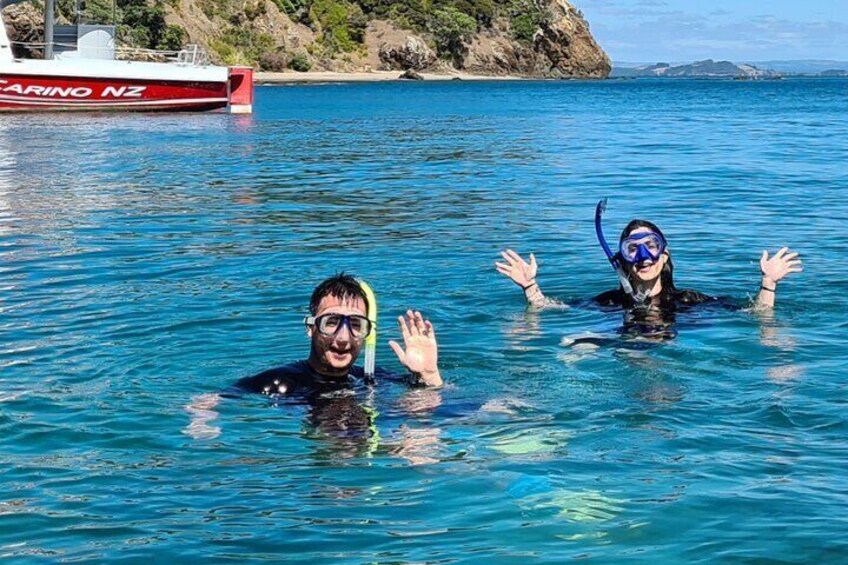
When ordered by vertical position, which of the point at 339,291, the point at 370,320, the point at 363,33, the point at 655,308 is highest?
the point at 363,33

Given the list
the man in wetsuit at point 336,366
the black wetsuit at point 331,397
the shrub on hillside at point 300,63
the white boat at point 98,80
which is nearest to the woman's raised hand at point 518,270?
the black wetsuit at point 331,397

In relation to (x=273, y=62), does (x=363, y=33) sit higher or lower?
higher

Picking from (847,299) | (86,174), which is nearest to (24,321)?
(847,299)

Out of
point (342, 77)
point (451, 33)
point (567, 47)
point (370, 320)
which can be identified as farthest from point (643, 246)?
point (567, 47)

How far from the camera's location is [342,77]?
103 meters

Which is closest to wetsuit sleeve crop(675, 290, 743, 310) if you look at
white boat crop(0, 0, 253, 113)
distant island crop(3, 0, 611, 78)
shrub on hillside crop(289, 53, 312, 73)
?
white boat crop(0, 0, 253, 113)

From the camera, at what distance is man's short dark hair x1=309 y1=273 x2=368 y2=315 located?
19.4 feet

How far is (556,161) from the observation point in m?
23.5

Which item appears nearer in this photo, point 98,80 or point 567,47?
point 98,80

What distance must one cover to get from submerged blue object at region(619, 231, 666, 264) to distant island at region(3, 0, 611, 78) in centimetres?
5415

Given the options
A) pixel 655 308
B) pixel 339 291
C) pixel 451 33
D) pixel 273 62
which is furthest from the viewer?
pixel 451 33

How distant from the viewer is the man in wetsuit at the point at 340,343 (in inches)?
233

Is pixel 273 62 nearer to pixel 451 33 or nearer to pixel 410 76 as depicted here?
pixel 410 76

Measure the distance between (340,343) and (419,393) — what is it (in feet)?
1.77
